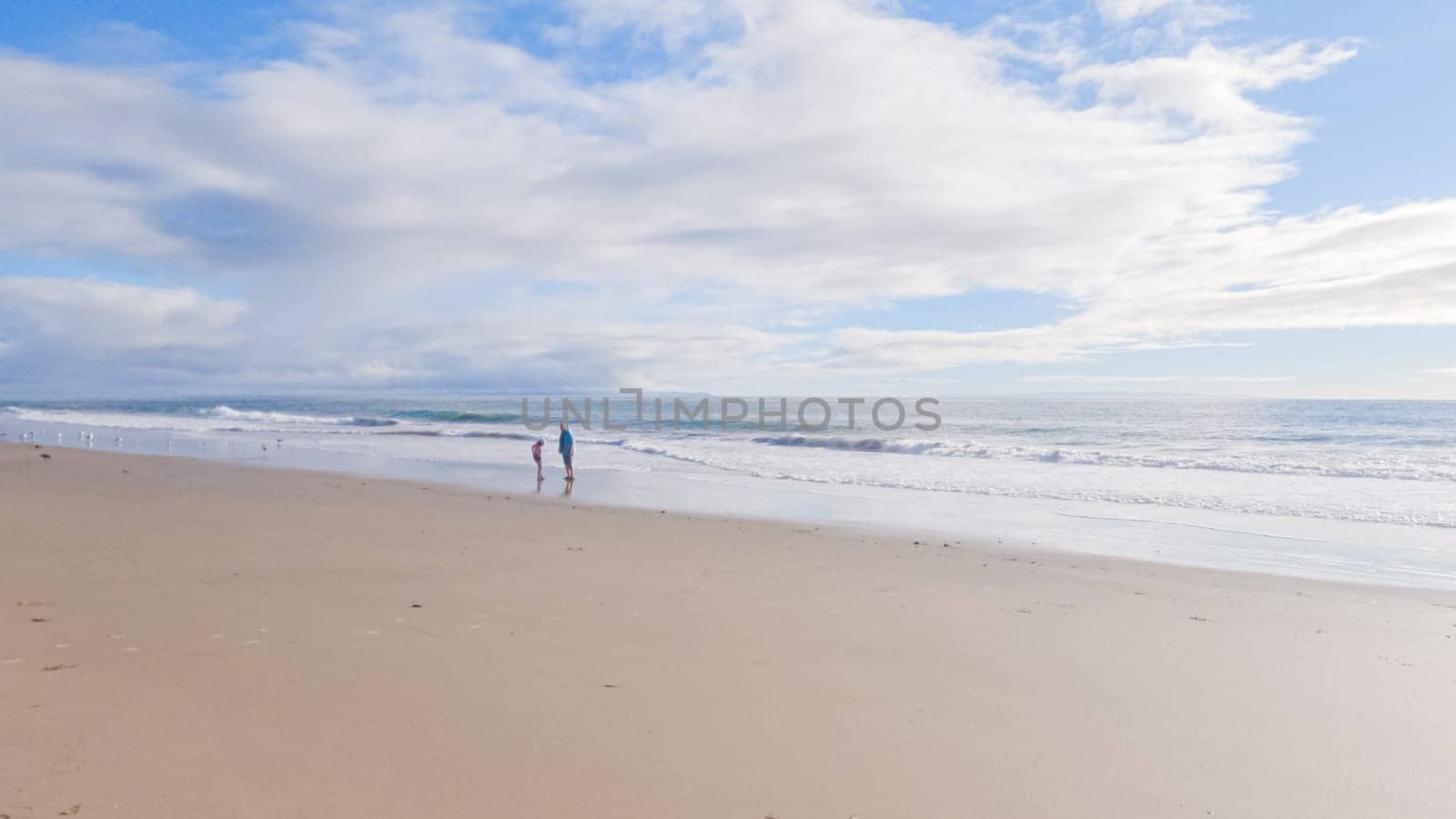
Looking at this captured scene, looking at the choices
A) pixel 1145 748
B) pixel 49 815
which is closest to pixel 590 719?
pixel 49 815

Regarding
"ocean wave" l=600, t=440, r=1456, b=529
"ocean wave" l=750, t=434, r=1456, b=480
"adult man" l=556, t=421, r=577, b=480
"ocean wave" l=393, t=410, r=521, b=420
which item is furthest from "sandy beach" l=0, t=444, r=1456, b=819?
"ocean wave" l=393, t=410, r=521, b=420

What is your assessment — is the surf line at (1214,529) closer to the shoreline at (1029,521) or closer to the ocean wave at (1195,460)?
the shoreline at (1029,521)

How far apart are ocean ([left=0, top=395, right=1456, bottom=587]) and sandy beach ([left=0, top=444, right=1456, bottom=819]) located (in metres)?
3.12

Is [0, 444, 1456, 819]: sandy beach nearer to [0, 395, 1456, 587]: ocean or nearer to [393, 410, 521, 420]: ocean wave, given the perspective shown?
[0, 395, 1456, 587]: ocean

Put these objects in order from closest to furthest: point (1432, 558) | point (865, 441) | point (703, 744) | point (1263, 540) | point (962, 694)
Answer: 1. point (703, 744)
2. point (962, 694)
3. point (1432, 558)
4. point (1263, 540)
5. point (865, 441)

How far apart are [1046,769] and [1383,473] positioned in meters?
21.6

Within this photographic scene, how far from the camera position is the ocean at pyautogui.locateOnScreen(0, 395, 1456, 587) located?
11.1m

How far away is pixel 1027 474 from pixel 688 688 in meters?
17.7

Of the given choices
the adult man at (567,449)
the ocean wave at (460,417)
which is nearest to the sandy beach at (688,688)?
the adult man at (567,449)

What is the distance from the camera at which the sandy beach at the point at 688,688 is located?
3.15 meters

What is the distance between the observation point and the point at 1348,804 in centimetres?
332

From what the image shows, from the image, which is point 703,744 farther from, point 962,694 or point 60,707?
point 60,707

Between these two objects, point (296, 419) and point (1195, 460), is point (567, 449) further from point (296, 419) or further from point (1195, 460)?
A: point (296, 419)

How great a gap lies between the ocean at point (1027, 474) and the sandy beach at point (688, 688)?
3.12 meters
